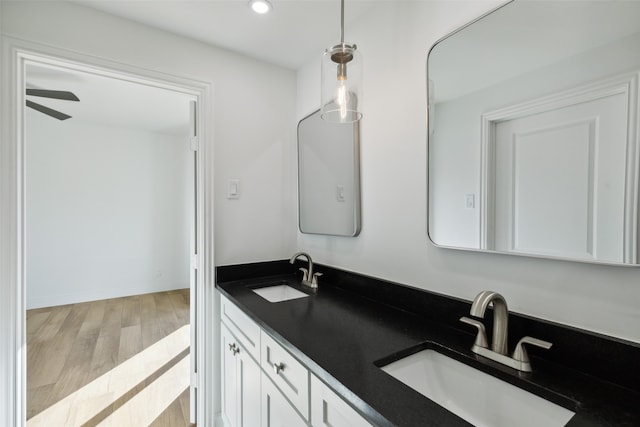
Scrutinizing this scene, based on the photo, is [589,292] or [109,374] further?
[109,374]

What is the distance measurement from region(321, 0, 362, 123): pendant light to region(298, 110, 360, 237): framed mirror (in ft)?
1.14

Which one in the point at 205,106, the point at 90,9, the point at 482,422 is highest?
the point at 90,9

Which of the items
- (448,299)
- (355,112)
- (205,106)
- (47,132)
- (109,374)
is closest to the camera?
(448,299)

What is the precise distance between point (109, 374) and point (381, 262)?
2.45m

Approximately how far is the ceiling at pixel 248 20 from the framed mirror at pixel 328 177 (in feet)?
1.47

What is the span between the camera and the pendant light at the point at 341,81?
3.71 feet

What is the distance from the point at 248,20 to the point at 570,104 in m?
1.51

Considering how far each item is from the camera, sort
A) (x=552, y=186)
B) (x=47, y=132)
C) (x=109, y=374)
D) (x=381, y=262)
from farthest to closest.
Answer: (x=47, y=132) < (x=109, y=374) < (x=381, y=262) < (x=552, y=186)

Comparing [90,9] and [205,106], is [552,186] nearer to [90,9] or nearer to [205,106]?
[205,106]

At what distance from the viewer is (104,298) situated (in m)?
4.15

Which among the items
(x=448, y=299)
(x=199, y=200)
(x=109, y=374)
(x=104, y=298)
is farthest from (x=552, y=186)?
(x=104, y=298)

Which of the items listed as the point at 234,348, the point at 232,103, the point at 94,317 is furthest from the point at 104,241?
the point at 234,348

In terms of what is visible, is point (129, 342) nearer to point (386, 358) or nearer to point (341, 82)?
point (386, 358)

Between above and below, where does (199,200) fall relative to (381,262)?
above
